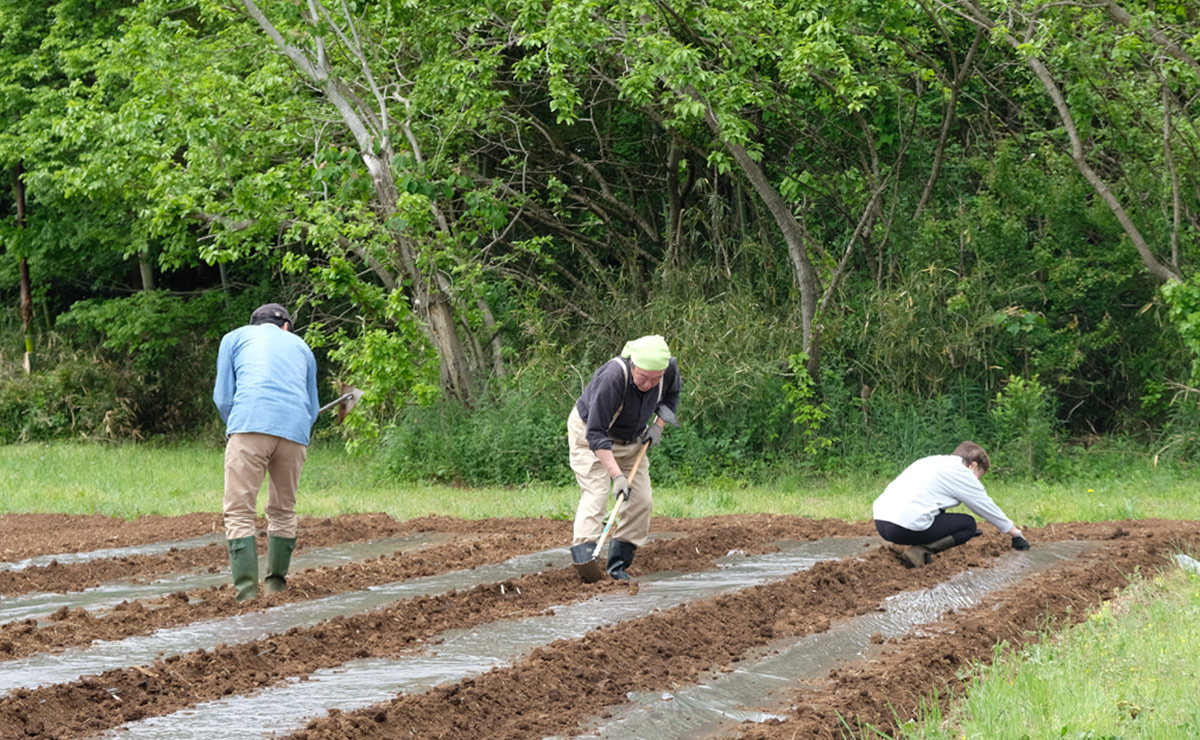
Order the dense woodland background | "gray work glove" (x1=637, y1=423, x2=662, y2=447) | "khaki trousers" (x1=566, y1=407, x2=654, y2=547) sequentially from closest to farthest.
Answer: "khaki trousers" (x1=566, y1=407, x2=654, y2=547) < "gray work glove" (x1=637, y1=423, x2=662, y2=447) < the dense woodland background

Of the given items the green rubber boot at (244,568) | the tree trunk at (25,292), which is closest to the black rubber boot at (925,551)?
the green rubber boot at (244,568)

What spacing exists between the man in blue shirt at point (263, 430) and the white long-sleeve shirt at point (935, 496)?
12.7ft

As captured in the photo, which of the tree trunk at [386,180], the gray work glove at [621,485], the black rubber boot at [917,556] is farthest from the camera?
the tree trunk at [386,180]

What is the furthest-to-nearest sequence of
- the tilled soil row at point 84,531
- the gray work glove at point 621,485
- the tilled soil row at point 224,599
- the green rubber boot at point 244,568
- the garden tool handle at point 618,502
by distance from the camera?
the tilled soil row at point 84,531, the garden tool handle at point 618,502, the gray work glove at point 621,485, the green rubber boot at point 244,568, the tilled soil row at point 224,599

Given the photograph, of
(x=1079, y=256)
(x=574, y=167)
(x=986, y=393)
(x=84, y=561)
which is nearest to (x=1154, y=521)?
(x=986, y=393)

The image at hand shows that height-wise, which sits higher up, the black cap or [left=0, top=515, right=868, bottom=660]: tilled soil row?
the black cap

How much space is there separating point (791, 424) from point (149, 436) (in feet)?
45.0

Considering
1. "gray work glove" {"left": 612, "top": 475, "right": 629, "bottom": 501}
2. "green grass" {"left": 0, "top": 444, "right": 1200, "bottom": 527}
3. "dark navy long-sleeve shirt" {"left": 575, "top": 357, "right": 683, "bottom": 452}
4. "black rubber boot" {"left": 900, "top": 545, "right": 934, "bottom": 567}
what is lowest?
"green grass" {"left": 0, "top": 444, "right": 1200, "bottom": 527}

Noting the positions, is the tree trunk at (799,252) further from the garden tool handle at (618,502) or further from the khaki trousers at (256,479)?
the khaki trousers at (256,479)

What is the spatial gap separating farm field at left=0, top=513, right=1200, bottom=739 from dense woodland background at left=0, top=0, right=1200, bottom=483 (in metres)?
5.08

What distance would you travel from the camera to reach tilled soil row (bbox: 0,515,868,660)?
631cm

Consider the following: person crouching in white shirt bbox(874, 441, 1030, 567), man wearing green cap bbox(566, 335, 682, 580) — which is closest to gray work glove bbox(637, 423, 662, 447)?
man wearing green cap bbox(566, 335, 682, 580)

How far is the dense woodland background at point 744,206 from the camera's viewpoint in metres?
13.8

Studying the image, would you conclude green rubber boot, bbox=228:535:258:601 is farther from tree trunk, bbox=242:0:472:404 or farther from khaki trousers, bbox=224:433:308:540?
tree trunk, bbox=242:0:472:404
